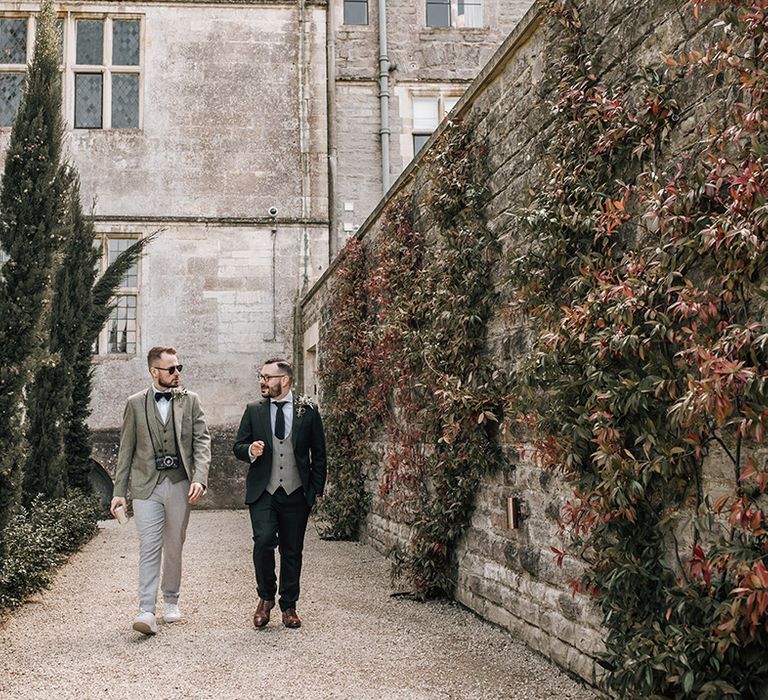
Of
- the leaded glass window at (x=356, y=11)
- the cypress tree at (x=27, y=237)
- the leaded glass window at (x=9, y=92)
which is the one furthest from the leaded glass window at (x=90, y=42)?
the cypress tree at (x=27, y=237)

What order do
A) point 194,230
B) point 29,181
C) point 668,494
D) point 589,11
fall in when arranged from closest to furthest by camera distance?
point 668,494, point 589,11, point 29,181, point 194,230

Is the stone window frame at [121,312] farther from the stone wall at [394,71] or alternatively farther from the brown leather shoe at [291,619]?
the brown leather shoe at [291,619]

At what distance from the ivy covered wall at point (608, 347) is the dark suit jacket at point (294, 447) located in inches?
29.9

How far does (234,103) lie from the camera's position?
562 inches

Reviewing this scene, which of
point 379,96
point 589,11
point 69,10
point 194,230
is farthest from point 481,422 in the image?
point 69,10

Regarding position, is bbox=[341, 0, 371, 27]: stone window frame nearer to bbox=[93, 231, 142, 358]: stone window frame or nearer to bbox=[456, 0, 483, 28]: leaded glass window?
bbox=[456, 0, 483, 28]: leaded glass window

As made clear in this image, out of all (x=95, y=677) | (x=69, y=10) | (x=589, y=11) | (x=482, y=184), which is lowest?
(x=95, y=677)

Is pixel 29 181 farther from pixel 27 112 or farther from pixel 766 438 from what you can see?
pixel 766 438

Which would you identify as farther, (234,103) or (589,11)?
(234,103)

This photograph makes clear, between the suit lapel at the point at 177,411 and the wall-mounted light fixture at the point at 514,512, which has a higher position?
the suit lapel at the point at 177,411

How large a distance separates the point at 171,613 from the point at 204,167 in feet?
33.1

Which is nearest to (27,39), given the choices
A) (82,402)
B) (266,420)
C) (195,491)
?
(82,402)

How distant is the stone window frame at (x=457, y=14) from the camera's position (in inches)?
605

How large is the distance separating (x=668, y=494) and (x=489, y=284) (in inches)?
84.7
